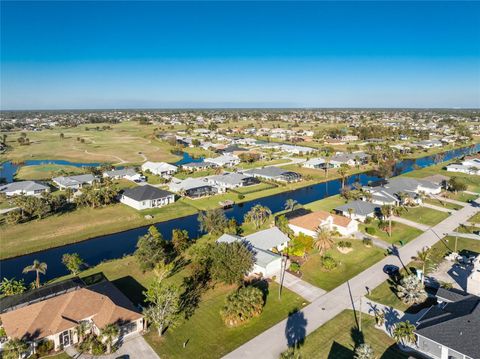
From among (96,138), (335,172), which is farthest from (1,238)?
(96,138)

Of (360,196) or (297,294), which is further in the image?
(360,196)

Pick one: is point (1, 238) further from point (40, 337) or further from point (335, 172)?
point (335, 172)

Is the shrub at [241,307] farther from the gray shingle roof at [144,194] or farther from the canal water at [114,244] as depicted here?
the gray shingle roof at [144,194]

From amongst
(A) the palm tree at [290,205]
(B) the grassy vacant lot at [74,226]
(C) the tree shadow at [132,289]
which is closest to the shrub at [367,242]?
(A) the palm tree at [290,205]

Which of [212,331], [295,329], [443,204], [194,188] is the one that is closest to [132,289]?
[212,331]

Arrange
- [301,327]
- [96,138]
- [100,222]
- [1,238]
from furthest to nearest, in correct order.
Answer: [96,138] → [100,222] → [1,238] → [301,327]

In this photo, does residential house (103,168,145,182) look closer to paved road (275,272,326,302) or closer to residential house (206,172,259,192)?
residential house (206,172,259,192)

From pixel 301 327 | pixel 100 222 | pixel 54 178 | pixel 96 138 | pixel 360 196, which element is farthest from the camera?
pixel 96 138
